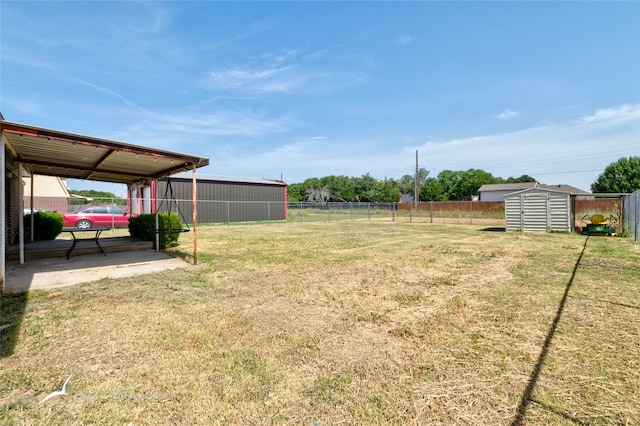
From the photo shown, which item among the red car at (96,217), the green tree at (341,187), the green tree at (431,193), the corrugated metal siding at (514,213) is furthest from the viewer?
the green tree at (341,187)

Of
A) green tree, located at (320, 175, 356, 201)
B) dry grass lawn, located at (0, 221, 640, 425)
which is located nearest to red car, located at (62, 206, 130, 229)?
dry grass lawn, located at (0, 221, 640, 425)

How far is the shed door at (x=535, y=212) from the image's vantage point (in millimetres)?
14258

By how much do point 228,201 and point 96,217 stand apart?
7.10m

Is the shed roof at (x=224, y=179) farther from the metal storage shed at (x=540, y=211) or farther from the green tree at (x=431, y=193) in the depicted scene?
the green tree at (x=431, y=193)

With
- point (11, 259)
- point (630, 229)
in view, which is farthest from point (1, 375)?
point (630, 229)

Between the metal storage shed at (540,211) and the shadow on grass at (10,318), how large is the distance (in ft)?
58.7

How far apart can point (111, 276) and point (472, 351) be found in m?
6.48

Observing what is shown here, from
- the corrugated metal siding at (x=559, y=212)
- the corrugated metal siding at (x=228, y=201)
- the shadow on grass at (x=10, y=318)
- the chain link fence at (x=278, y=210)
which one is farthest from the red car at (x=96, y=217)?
the corrugated metal siding at (x=559, y=212)

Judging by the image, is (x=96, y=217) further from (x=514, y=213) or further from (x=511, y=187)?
(x=511, y=187)

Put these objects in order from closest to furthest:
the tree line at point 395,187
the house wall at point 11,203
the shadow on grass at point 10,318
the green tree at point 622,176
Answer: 1. the shadow on grass at point 10,318
2. the house wall at point 11,203
3. the green tree at point 622,176
4. the tree line at point 395,187

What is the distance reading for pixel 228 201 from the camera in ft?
63.4

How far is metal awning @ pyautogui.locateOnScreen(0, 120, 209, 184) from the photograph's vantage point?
518 centimetres

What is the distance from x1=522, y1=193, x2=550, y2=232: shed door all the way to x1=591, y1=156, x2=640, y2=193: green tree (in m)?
46.3

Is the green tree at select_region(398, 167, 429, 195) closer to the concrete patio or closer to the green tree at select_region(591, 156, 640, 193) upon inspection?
the green tree at select_region(591, 156, 640, 193)
